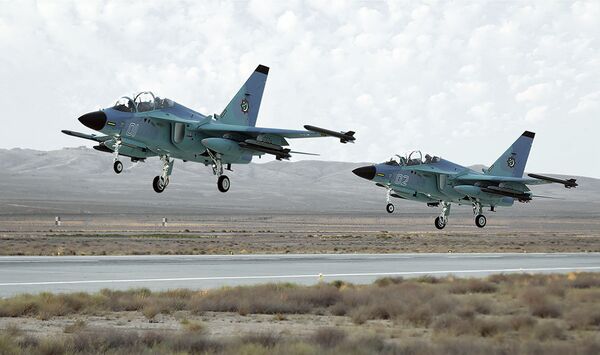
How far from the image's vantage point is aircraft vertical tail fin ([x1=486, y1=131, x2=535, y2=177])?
62.1 m

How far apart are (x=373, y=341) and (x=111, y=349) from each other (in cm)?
498

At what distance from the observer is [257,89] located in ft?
152

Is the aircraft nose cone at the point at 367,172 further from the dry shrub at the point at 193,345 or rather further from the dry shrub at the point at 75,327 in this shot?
the dry shrub at the point at 193,345

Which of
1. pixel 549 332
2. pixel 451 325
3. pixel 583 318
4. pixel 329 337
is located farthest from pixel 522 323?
pixel 329 337

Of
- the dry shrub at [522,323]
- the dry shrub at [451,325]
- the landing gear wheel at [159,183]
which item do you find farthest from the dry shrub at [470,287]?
the landing gear wheel at [159,183]

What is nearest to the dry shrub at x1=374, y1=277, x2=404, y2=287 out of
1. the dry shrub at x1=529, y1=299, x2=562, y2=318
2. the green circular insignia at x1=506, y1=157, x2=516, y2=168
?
the dry shrub at x1=529, y1=299, x2=562, y2=318

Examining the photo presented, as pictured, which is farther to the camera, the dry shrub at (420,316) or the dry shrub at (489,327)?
the dry shrub at (420,316)

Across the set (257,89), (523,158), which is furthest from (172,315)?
(523,158)

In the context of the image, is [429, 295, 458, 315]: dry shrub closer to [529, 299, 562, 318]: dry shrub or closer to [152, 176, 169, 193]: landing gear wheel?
[529, 299, 562, 318]: dry shrub

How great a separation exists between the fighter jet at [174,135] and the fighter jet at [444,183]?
11.4 m

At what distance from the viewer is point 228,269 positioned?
127 feet

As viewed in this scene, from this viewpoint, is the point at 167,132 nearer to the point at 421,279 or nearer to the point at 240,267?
the point at 240,267

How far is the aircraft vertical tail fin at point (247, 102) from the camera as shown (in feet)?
145

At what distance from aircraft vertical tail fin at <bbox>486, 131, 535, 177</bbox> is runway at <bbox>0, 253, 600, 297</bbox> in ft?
32.8
